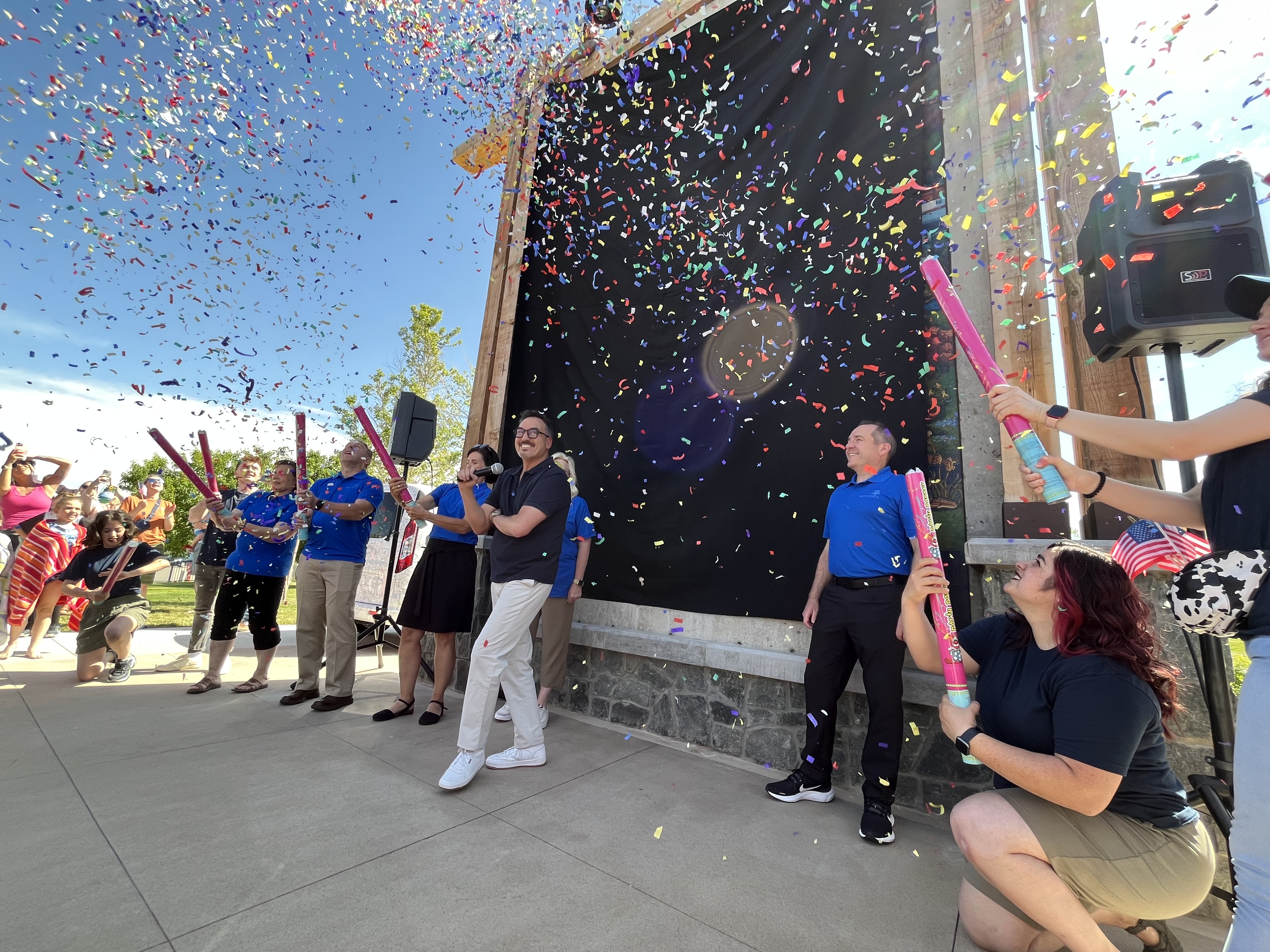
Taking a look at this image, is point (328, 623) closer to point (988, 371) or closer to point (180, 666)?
point (180, 666)

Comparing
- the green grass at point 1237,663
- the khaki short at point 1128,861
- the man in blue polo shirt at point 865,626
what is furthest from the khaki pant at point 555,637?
the green grass at point 1237,663

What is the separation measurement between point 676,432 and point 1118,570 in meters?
2.51

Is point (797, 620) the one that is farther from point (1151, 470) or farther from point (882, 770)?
point (1151, 470)

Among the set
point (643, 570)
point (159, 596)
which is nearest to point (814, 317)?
point (643, 570)

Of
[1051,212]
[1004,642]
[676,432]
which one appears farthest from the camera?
[676,432]

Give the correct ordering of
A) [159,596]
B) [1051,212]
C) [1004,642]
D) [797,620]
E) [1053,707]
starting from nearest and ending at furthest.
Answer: [1053,707] < [1004,642] < [1051,212] < [797,620] < [159,596]

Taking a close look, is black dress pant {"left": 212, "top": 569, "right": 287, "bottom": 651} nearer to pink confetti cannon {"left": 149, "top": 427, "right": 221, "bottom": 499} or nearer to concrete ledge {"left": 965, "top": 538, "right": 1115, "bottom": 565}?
pink confetti cannon {"left": 149, "top": 427, "right": 221, "bottom": 499}

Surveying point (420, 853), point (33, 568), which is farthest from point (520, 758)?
point (33, 568)

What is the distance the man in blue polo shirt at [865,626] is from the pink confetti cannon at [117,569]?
16.8 ft

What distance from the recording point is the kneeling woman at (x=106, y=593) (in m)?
4.35

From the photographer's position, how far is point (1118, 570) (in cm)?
154

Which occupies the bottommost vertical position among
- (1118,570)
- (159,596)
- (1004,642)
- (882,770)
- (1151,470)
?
(159,596)

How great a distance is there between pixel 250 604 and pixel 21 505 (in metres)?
3.85

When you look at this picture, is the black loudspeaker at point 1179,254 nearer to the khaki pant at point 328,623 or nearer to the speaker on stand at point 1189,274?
the speaker on stand at point 1189,274
